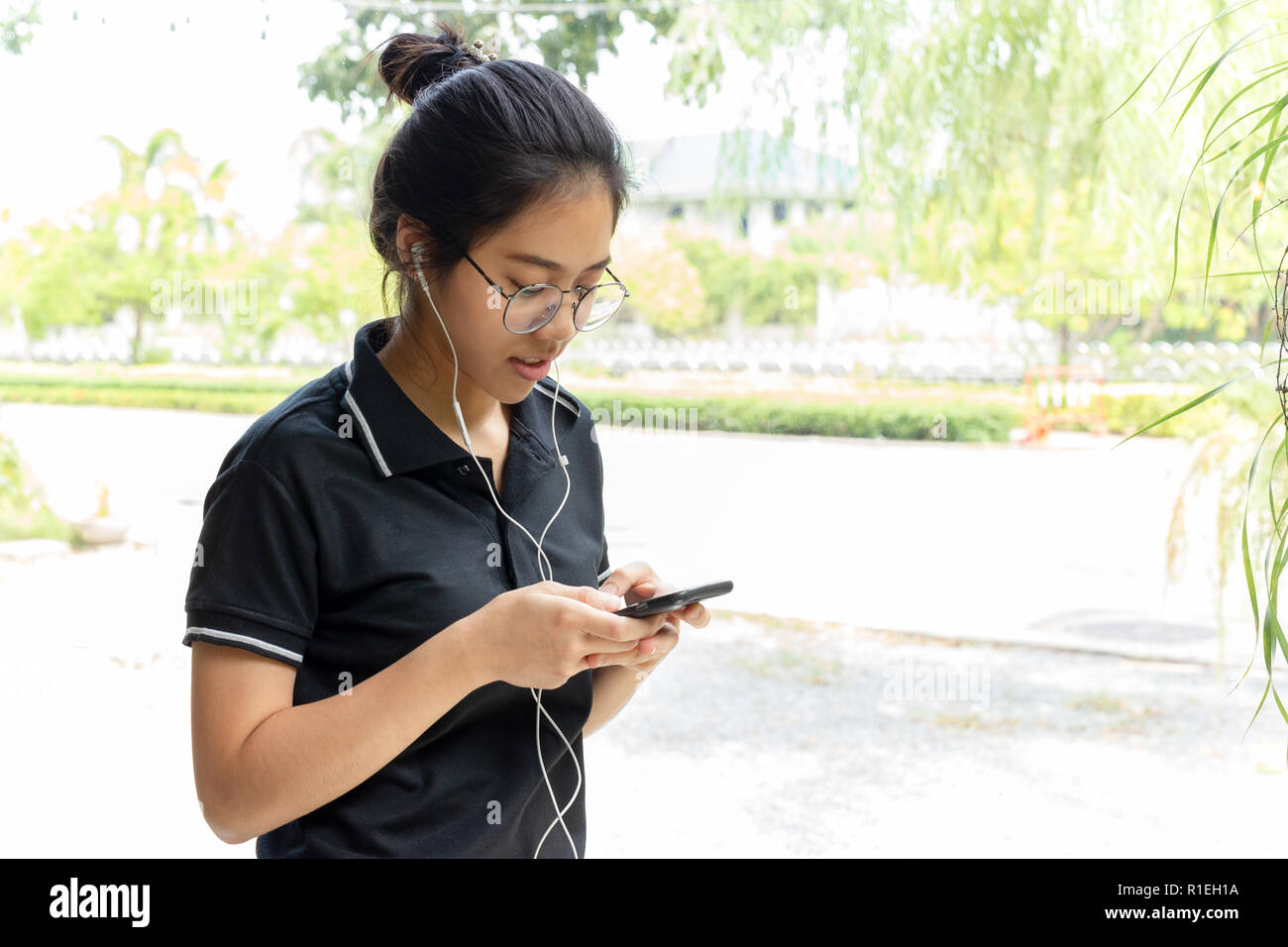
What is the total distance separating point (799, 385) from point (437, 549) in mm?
4589

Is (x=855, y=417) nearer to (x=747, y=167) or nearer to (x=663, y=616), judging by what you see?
(x=747, y=167)

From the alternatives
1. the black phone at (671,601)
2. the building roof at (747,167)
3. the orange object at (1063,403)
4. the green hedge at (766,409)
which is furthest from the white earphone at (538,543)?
the orange object at (1063,403)

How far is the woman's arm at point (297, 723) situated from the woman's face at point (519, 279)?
0.58ft

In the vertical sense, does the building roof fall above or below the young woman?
above

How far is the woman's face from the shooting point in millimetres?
697

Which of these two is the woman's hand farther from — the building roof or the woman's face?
the building roof

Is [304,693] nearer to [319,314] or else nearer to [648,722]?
[648,722]

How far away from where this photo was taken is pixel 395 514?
2.22 ft

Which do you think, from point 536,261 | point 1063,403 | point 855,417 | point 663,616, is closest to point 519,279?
point 536,261

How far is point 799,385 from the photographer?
17.0 ft

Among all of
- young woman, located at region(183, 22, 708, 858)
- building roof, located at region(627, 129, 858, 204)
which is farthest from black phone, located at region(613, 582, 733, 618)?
building roof, located at region(627, 129, 858, 204)

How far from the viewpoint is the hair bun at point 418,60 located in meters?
0.78

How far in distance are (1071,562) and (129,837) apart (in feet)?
11.0
